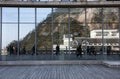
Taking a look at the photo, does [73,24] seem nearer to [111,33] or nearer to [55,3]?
[55,3]

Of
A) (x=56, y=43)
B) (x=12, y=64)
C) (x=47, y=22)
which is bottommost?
(x=12, y=64)

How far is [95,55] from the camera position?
3094 centimetres

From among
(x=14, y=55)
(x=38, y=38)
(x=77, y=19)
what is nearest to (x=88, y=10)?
(x=77, y=19)

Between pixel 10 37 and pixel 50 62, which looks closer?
pixel 50 62

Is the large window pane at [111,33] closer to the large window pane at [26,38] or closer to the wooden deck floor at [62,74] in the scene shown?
the large window pane at [26,38]

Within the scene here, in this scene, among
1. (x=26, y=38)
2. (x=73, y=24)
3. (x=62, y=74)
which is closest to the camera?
(x=62, y=74)

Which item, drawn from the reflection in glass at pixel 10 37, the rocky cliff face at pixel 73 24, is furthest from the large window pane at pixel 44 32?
the reflection in glass at pixel 10 37

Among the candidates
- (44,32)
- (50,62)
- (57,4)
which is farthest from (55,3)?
(50,62)

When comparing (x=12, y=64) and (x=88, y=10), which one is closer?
(x=12, y=64)

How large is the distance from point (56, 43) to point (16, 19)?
472 cm

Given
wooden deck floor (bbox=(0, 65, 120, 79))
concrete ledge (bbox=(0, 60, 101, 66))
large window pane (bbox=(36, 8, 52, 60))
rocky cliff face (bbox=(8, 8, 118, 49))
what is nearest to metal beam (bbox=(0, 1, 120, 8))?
rocky cliff face (bbox=(8, 8, 118, 49))

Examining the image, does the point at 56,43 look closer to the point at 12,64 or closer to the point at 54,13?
the point at 54,13

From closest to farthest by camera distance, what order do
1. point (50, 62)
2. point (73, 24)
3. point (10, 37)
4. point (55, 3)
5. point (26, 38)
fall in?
1. point (50, 62)
2. point (55, 3)
3. point (26, 38)
4. point (10, 37)
5. point (73, 24)

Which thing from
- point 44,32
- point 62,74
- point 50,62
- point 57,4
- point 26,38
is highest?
point 57,4
